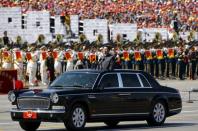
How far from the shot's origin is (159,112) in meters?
21.5

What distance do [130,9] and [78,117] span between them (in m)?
48.2

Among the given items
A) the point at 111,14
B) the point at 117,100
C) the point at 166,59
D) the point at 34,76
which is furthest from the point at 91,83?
the point at 111,14

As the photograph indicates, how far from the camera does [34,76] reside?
39625 mm

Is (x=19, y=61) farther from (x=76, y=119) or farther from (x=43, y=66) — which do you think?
(x=76, y=119)

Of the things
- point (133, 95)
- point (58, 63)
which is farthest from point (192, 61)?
point (133, 95)

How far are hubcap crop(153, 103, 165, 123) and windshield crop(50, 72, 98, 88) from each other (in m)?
1.97

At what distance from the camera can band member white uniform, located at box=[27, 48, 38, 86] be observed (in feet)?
129

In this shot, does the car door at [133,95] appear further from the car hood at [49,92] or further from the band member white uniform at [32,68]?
the band member white uniform at [32,68]

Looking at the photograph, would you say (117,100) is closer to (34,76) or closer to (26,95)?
(26,95)

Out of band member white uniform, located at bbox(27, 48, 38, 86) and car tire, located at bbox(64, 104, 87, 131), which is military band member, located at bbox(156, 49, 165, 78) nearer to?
band member white uniform, located at bbox(27, 48, 38, 86)

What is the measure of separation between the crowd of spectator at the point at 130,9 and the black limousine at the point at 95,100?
34.6m

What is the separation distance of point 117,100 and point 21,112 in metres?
2.36

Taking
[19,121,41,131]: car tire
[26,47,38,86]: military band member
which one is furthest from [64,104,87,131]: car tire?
[26,47,38,86]: military band member

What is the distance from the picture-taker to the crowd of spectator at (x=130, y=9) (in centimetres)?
6056
